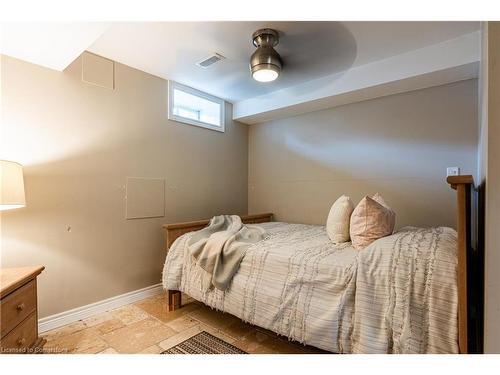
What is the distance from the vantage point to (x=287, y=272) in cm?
158

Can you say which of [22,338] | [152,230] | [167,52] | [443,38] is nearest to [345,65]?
[443,38]

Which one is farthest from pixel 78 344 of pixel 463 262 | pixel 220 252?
pixel 463 262

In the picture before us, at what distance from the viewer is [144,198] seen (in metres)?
2.54

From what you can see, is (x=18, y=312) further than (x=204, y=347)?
No

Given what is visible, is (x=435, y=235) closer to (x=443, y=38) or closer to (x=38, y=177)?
(x=443, y=38)

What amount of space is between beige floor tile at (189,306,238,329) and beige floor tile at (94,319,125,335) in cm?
57

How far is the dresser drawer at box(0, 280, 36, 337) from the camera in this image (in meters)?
1.24

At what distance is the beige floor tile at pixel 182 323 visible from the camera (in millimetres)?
1962

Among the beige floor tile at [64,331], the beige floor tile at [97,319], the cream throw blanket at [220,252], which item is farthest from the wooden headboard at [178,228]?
the beige floor tile at [64,331]

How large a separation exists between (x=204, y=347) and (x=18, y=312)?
1089 millimetres

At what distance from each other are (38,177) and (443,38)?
3.37 m

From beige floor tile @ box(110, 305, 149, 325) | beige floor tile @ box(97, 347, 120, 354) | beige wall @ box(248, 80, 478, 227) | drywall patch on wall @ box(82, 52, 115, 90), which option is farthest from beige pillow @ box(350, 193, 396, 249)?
drywall patch on wall @ box(82, 52, 115, 90)

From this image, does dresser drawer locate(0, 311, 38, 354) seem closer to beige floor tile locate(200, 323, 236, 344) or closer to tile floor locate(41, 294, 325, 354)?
tile floor locate(41, 294, 325, 354)

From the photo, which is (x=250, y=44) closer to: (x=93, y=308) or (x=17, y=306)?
(x=17, y=306)
